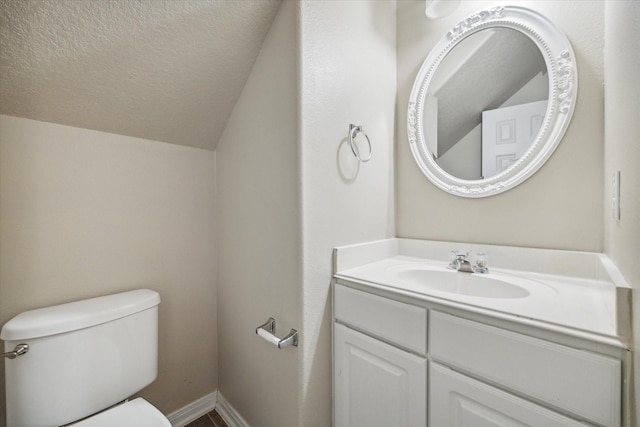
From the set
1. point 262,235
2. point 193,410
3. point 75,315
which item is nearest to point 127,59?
point 262,235

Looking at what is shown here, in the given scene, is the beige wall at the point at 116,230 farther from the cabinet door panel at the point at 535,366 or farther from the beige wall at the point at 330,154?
the cabinet door panel at the point at 535,366

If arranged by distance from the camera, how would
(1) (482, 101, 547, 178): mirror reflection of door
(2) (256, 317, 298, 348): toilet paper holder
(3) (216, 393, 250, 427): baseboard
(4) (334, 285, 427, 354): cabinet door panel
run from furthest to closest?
(3) (216, 393, 250, 427): baseboard → (1) (482, 101, 547, 178): mirror reflection of door → (2) (256, 317, 298, 348): toilet paper holder → (4) (334, 285, 427, 354): cabinet door panel

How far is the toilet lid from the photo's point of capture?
2.84ft

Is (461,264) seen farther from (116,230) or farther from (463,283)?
(116,230)

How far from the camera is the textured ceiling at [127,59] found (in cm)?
83

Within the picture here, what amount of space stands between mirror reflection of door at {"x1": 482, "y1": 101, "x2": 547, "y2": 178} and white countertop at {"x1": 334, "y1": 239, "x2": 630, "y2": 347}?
37 centimetres

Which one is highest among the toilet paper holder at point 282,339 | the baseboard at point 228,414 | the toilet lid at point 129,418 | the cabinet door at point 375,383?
the toilet paper holder at point 282,339

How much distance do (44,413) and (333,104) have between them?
57.8 inches

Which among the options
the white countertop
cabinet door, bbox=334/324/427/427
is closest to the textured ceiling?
the white countertop

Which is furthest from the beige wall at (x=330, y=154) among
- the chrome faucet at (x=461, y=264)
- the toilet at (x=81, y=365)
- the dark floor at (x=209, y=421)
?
the dark floor at (x=209, y=421)

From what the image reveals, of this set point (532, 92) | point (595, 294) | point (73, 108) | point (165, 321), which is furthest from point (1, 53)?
point (595, 294)

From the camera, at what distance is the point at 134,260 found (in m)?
1.25

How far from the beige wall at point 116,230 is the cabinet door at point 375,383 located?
33.8 inches

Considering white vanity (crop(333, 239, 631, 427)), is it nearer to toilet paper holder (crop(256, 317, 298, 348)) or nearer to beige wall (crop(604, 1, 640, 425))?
beige wall (crop(604, 1, 640, 425))
